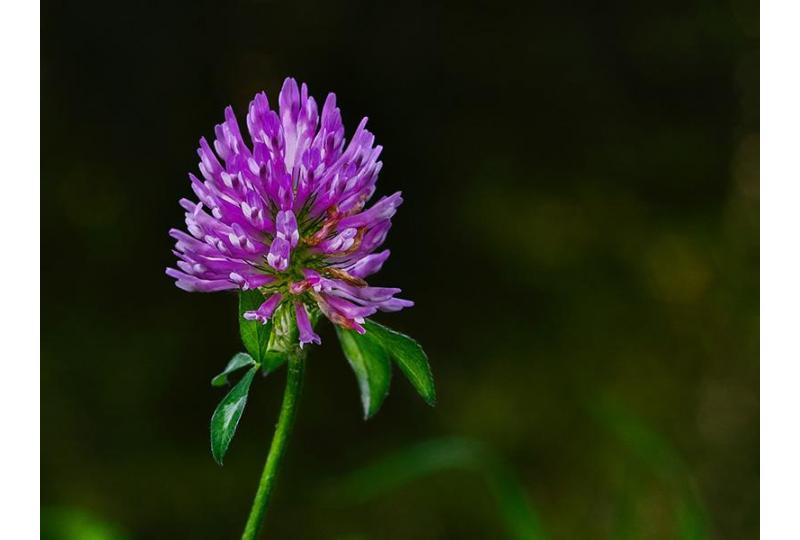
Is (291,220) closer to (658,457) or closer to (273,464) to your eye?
(273,464)

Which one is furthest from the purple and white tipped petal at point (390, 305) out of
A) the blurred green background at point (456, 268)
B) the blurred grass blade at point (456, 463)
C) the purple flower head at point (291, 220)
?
the blurred green background at point (456, 268)

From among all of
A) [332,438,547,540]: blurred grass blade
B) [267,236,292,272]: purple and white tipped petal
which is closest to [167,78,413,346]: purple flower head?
[267,236,292,272]: purple and white tipped petal

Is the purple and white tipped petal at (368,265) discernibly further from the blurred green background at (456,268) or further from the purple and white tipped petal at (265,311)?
the blurred green background at (456,268)

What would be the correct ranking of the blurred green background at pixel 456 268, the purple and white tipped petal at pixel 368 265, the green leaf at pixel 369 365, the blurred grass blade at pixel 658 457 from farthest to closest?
1. the blurred green background at pixel 456 268
2. the blurred grass blade at pixel 658 457
3. the green leaf at pixel 369 365
4. the purple and white tipped petal at pixel 368 265

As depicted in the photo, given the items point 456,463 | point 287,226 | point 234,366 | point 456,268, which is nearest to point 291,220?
point 287,226

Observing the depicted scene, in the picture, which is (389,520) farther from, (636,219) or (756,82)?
(756,82)

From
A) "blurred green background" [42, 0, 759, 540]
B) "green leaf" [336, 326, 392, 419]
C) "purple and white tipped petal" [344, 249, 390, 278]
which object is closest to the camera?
"purple and white tipped petal" [344, 249, 390, 278]

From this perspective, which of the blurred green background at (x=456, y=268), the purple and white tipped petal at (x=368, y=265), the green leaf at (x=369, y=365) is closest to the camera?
the purple and white tipped petal at (x=368, y=265)

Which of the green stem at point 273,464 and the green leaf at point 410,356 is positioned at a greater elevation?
the green leaf at point 410,356

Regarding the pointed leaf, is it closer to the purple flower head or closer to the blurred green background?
the purple flower head
